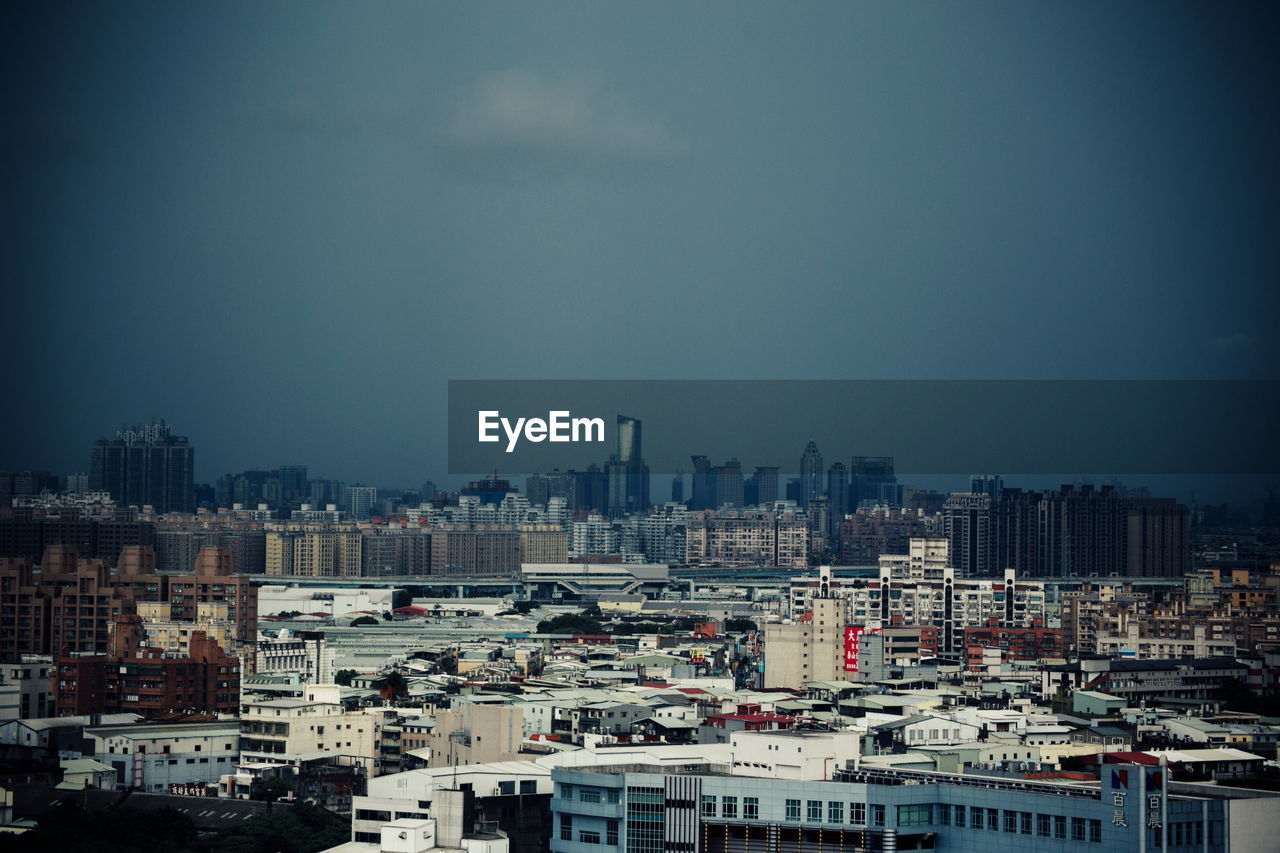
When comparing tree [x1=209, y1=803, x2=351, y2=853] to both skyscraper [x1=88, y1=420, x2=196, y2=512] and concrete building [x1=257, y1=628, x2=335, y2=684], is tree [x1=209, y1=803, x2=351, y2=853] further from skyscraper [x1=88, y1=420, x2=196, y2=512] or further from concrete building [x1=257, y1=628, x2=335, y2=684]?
skyscraper [x1=88, y1=420, x2=196, y2=512]

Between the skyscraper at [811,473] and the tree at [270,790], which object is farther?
the skyscraper at [811,473]

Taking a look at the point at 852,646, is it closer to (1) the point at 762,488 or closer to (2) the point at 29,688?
(2) the point at 29,688

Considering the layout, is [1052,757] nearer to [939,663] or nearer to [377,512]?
[939,663]

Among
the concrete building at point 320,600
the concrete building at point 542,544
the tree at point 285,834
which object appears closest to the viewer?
the tree at point 285,834

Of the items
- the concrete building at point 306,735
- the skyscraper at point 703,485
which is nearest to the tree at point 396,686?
the concrete building at point 306,735

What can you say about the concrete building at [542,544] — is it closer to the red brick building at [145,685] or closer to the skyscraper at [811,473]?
the skyscraper at [811,473]

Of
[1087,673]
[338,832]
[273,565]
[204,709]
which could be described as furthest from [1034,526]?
[338,832]

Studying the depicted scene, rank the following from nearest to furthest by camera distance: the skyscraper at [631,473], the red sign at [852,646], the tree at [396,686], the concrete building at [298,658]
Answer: the tree at [396,686] < the concrete building at [298,658] < the red sign at [852,646] < the skyscraper at [631,473]
